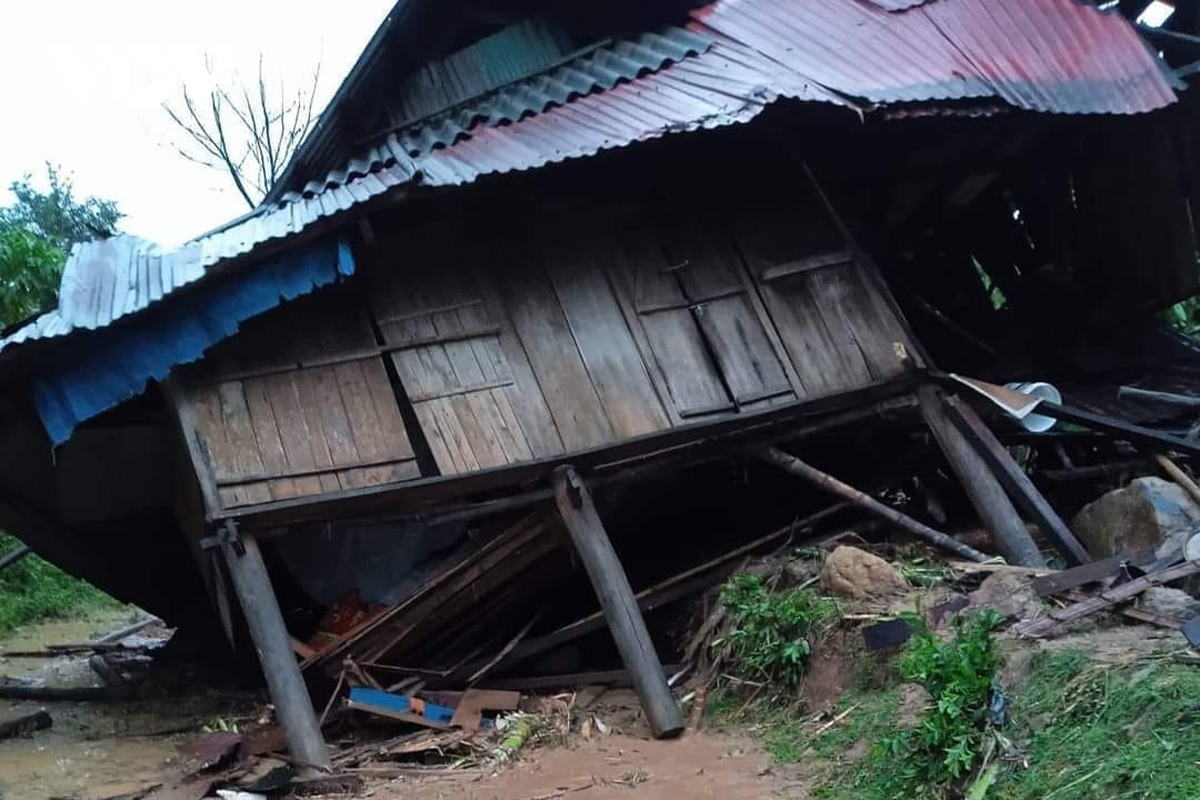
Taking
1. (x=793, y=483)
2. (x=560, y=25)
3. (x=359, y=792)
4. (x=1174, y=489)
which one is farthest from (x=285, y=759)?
(x=560, y=25)

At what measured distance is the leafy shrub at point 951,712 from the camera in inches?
145

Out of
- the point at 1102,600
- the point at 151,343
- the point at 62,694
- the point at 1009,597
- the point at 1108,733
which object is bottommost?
the point at 1108,733

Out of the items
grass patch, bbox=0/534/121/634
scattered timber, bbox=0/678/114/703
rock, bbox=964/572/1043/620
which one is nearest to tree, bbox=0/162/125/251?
grass patch, bbox=0/534/121/634

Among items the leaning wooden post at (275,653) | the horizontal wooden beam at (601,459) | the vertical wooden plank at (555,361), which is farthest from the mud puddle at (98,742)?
the vertical wooden plank at (555,361)

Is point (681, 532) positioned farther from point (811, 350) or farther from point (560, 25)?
point (560, 25)

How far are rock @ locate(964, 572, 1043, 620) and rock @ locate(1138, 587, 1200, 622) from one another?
482 millimetres

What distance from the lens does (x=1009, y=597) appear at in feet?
16.3

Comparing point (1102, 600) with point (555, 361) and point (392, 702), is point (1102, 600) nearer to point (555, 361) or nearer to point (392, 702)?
point (555, 361)

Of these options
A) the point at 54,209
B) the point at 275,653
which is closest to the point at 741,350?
the point at 275,653

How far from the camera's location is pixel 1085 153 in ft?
27.4

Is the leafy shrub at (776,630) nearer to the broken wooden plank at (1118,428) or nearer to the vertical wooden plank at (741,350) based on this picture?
the vertical wooden plank at (741,350)

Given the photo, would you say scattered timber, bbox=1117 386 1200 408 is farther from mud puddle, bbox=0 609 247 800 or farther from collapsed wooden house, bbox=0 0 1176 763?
mud puddle, bbox=0 609 247 800

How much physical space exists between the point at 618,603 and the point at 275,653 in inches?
81.5

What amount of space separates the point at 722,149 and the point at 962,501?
3687mm
